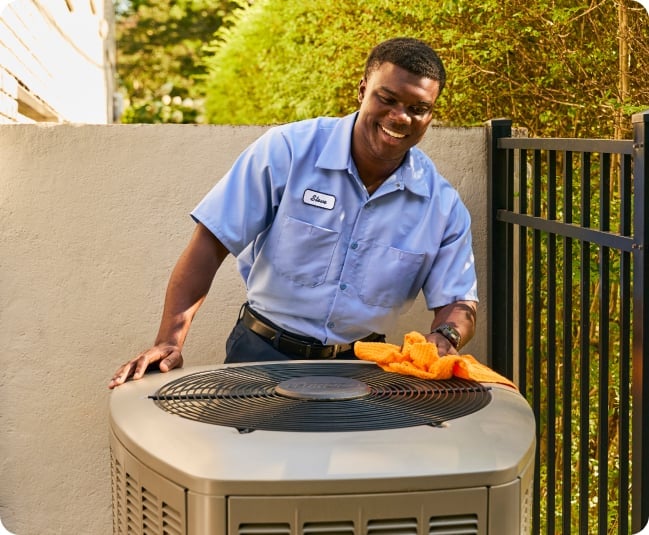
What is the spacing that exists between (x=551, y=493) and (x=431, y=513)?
130 cm

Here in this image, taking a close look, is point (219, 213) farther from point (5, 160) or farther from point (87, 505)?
point (87, 505)

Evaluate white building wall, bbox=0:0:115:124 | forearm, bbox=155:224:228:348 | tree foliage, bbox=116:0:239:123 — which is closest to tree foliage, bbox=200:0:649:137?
white building wall, bbox=0:0:115:124

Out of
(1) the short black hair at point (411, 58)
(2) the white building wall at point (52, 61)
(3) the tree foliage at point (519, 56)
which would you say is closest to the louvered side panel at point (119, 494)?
(1) the short black hair at point (411, 58)

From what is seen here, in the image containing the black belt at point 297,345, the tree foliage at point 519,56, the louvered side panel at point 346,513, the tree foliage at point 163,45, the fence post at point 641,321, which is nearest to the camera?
the louvered side panel at point 346,513

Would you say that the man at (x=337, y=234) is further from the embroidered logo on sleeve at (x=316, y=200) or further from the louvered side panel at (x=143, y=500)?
the louvered side panel at (x=143, y=500)

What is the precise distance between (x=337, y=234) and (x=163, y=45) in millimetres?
17683

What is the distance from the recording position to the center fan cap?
1999 mm

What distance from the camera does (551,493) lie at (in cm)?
277

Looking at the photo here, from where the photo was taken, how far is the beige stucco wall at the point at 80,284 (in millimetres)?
3244

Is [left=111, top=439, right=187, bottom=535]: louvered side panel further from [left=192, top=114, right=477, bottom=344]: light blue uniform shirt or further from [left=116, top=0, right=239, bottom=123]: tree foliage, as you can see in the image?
[left=116, top=0, right=239, bottom=123]: tree foliage

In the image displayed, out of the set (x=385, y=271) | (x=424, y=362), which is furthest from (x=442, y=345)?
(x=385, y=271)

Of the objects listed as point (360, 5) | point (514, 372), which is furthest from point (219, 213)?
point (360, 5)

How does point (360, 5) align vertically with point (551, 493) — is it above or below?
above

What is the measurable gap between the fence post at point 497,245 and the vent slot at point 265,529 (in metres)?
1.87
